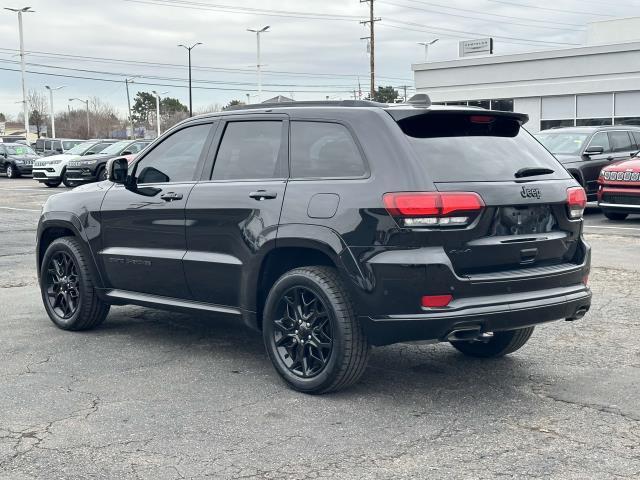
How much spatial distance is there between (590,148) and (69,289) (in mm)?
12371

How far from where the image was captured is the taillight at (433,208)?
4.73 metres

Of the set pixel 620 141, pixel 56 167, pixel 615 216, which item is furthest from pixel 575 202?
pixel 56 167

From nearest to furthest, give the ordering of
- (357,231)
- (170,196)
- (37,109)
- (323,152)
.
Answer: (357,231)
(323,152)
(170,196)
(37,109)

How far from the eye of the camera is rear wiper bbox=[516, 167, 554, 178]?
523cm

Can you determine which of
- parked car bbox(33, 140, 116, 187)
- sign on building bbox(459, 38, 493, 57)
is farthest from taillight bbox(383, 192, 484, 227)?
sign on building bbox(459, 38, 493, 57)

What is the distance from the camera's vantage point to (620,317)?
24.2ft

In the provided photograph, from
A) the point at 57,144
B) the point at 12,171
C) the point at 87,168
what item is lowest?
the point at 12,171

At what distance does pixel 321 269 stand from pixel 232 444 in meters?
1.25

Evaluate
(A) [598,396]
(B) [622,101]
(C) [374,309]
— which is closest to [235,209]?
(C) [374,309]

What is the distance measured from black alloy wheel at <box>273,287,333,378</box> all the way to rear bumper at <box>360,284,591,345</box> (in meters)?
0.33

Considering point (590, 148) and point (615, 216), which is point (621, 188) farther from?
point (590, 148)

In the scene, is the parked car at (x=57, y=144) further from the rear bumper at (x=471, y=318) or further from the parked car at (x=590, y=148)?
the rear bumper at (x=471, y=318)

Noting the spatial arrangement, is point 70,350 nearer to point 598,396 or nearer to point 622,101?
point 598,396

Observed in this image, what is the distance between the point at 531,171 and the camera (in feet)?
17.4
